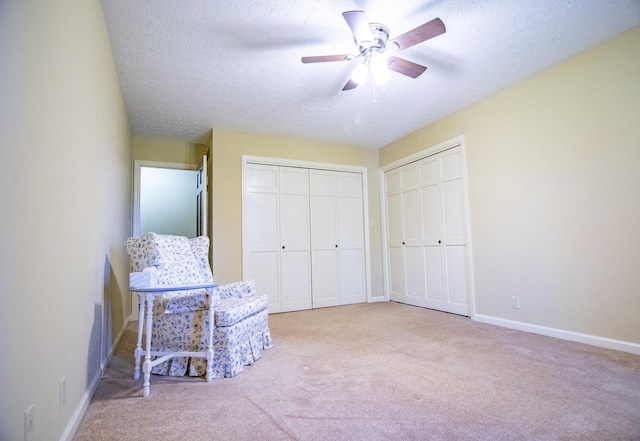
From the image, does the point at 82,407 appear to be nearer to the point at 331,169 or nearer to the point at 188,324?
the point at 188,324

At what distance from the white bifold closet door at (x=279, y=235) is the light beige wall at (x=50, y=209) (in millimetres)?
2187

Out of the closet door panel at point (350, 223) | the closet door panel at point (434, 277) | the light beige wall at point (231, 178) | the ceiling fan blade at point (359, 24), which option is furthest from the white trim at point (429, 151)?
the ceiling fan blade at point (359, 24)

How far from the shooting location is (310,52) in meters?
2.70

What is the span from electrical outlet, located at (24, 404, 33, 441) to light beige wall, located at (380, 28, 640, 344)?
11.7ft

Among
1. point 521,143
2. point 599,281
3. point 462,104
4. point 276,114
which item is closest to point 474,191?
point 521,143

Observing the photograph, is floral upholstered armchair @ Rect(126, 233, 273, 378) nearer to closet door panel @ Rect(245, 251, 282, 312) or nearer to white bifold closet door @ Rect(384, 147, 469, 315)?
closet door panel @ Rect(245, 251, 282, 312)

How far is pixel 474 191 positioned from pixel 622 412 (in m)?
2.49

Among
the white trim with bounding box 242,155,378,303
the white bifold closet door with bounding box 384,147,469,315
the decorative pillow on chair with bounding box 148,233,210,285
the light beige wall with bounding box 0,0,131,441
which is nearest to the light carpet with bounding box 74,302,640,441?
the light beige wall with bounding box 0,0,131,441

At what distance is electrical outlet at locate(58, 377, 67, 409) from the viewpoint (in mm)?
1340

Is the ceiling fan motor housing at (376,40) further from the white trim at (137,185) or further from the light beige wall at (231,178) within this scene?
the white trim at (137,185)

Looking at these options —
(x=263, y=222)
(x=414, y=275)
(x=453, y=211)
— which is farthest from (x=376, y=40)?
(x=414, y=275)

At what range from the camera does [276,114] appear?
3900 mm

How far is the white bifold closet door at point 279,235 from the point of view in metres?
4.38

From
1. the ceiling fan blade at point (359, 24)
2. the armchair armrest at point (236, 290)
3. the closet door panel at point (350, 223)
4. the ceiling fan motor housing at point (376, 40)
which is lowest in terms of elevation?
the armchair armrest at point (236, 290)
